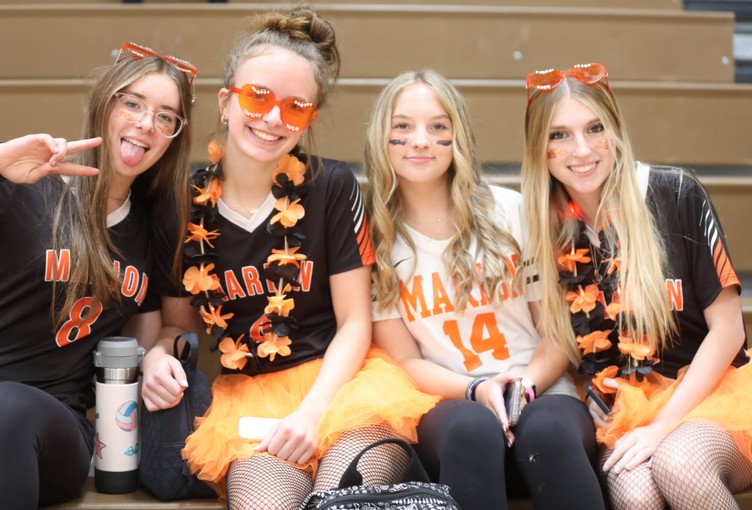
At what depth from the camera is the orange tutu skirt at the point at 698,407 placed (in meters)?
1.95

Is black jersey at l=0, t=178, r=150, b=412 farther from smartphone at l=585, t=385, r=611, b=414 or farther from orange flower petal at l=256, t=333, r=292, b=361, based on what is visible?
smartphone at l=585, t=385, r=611, b=414

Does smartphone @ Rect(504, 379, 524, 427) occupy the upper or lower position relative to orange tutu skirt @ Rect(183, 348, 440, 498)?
upper

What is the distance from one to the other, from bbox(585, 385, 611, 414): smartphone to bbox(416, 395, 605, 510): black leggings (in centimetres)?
11

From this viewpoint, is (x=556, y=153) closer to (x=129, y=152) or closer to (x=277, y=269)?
(x=277, y=269)

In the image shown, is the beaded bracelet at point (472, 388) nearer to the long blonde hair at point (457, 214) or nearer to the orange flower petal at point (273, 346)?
the long blonde hair at point (457, 214)

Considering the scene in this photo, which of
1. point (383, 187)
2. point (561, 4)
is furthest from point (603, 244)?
point (561, 4)

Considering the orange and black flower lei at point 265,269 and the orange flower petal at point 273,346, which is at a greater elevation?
the orange and black flower lei at point 265,269

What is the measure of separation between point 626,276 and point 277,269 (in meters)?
0.84

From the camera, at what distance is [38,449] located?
183cm

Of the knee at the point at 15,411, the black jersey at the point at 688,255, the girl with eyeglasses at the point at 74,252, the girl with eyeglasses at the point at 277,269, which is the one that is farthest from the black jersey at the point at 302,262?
the black jersey at the point at 688,255

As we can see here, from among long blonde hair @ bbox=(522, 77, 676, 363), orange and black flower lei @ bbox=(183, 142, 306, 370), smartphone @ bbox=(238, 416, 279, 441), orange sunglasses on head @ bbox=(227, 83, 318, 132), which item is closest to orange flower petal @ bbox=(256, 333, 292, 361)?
orange and black flower lei @ bbox=(183, 142, 306, 370)

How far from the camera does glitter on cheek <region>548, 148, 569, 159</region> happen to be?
7.01 ft

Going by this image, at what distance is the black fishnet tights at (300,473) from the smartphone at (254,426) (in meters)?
0.07

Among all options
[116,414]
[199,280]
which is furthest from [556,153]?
[116,414]
